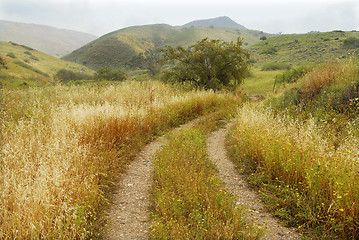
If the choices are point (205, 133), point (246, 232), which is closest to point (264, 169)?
point (246, 232)

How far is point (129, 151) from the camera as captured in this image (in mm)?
6352

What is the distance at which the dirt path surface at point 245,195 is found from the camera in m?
3.17

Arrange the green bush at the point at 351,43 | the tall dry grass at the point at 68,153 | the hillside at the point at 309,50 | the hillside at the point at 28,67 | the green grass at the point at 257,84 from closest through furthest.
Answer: the tall dry grass at the point at 68,153 < the green grass at the point at 257,84 < the hillside at the point at 309,50 < the green bush at the point at 351,43 < the hillside at the point at 28,67

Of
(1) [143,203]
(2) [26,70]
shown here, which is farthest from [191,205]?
(2) [26,70]

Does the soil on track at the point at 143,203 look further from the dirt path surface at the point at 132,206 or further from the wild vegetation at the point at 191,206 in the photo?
the wild vegetation at the point at 191,206

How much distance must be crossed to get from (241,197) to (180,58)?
16035 mm

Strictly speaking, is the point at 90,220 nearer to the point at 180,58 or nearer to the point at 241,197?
the point at 241,197

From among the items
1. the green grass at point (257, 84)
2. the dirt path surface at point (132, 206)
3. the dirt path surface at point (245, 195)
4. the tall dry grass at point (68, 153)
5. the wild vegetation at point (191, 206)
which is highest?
the green grass at point (257, 84)

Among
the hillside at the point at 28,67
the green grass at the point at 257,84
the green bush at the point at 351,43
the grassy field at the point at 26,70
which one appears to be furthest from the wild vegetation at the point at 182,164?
the hillside at the point at 28,67

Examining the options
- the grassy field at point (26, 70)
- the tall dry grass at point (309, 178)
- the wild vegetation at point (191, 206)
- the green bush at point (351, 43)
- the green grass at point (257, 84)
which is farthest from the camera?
the green bush at point (351, 43)

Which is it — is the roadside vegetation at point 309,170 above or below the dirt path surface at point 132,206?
above

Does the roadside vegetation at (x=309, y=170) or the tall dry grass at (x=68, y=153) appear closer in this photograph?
the tall dry grass at (x=68, y=153)

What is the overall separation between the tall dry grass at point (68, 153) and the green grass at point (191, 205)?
103cm

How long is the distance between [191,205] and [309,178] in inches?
77.4
